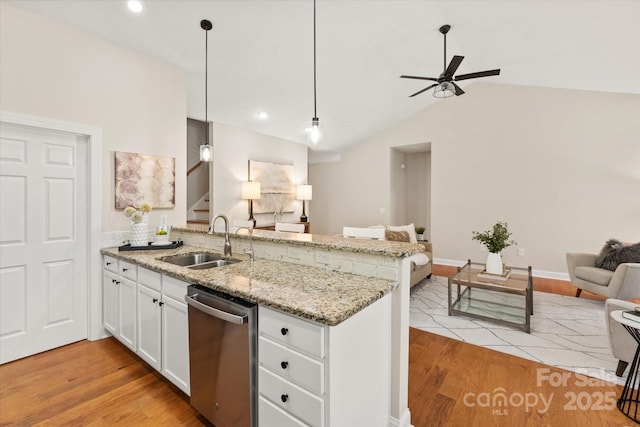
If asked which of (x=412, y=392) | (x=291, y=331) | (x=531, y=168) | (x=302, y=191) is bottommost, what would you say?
(x=412, y=392)

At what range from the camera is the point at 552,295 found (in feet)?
13.3

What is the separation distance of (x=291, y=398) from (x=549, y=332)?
3.01 metres

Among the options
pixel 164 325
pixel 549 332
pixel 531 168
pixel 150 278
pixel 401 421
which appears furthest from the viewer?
pixel 531 168

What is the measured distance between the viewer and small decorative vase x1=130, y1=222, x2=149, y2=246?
2869 millimetres

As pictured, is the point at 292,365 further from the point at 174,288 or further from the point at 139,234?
the point at 139,234

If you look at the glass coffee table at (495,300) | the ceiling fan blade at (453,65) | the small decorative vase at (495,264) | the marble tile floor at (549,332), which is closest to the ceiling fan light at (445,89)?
the ceiling fan blade at (453,65)

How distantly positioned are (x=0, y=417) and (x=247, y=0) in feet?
11.9

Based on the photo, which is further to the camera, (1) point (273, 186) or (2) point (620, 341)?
(1) point (273, 186)

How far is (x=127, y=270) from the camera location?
2.48m

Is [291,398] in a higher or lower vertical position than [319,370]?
lower

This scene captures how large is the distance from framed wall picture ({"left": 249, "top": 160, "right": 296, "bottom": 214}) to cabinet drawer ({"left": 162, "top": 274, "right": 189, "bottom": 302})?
3.66 m

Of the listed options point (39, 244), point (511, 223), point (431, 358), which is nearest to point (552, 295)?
point (511, 223)

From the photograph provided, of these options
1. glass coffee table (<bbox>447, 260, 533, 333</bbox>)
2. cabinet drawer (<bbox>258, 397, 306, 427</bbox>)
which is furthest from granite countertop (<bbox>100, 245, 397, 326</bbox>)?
glass coffee table (<bbox>447, 260, 533, 333</bbox>)

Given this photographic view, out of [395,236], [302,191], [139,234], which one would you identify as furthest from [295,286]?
[302,191]
